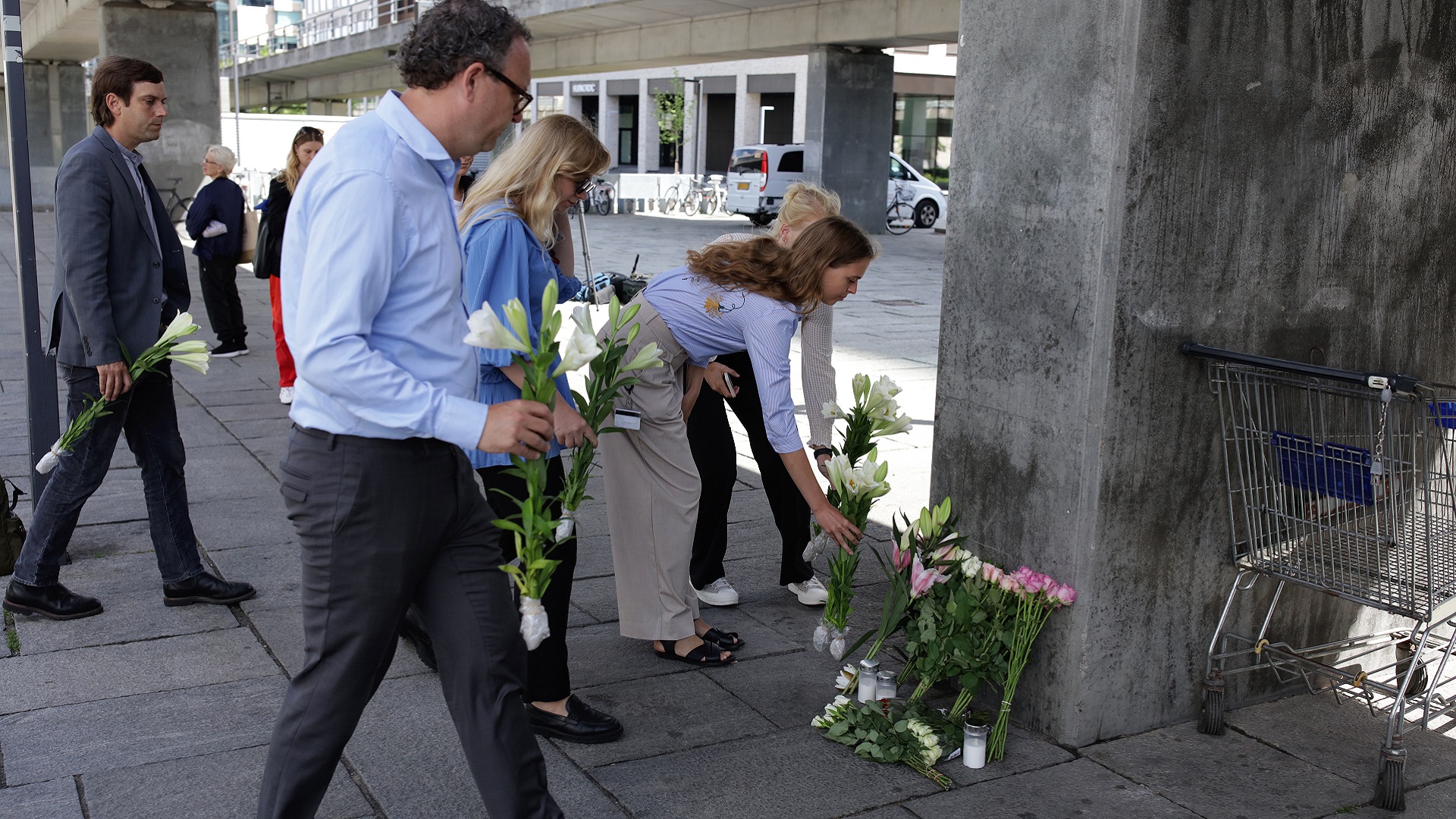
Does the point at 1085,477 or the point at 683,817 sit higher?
the point at 1085,477

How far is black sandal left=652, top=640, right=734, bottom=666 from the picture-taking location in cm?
422

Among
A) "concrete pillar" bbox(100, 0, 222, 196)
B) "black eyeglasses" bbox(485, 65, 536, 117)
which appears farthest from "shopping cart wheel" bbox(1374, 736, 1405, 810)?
"concrete pillar" bbox(100, 0, 222, 196)

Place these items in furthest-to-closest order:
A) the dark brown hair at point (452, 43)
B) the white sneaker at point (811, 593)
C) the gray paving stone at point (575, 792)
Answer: the white sneaker at point (811, 593) → the gray paving stone at point (575, 792) → the dark brown hair at point (452, 43)

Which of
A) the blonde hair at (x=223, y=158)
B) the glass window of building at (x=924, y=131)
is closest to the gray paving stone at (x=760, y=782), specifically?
the blonde hair at (x=223, y=158)

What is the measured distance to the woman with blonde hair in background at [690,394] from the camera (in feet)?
12.2

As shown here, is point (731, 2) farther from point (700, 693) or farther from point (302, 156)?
point (700, 693)

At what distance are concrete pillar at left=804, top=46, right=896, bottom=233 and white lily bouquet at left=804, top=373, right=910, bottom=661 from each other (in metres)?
23.0

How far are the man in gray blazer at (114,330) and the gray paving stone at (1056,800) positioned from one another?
276cm

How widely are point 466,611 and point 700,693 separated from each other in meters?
1.61

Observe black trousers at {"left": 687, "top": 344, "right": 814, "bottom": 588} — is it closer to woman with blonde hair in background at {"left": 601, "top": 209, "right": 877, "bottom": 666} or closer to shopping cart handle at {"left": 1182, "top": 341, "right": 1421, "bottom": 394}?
woman with blonde hair in background at {"left": 601, "top": 209, "right": 877, "bottom": 666}

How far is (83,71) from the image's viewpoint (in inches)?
1389

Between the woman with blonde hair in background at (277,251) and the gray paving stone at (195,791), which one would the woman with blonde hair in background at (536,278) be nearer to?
the gray paving stone at (195,791)

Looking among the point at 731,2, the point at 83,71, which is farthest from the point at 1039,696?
the point at 83,71

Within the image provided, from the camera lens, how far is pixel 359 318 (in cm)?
223
